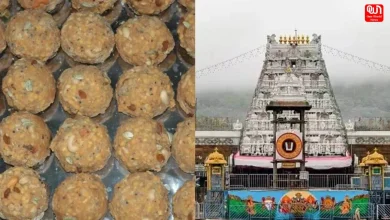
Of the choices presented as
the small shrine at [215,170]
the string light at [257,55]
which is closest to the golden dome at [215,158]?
the small shrine at [215,170]

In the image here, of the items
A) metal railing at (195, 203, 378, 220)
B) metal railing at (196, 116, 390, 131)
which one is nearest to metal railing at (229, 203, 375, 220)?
metal railing at (195, 203, 378, 220)

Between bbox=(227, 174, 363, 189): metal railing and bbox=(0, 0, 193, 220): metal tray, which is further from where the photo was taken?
bbox=(0, 0, 193, 220): metal tray

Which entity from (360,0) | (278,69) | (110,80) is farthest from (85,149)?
(360,0)

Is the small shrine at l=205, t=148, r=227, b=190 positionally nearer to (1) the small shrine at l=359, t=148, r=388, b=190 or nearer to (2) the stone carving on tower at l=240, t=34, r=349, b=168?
(2) the stone carving on tower at l=240, t=34, r=349, b=168

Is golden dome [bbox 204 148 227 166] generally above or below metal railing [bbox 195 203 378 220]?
above

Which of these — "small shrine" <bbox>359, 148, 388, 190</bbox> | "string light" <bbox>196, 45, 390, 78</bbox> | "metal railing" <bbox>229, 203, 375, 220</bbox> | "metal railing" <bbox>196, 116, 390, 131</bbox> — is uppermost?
"string light" <bbox>196, 45, 390, 78</bbox>
